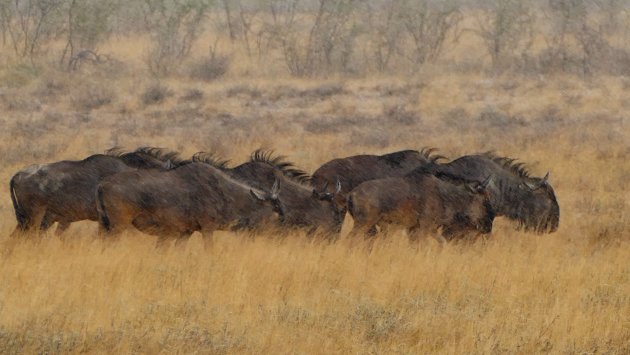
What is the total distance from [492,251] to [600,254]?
43.8 inches

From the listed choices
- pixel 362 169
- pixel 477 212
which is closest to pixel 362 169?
pixel 362 169

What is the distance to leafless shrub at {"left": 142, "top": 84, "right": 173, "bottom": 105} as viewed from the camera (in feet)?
92.3

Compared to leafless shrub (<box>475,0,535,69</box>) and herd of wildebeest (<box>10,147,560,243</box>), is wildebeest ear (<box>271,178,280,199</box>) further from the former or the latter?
leafless shrub (<box>475,0,535,69</box>)

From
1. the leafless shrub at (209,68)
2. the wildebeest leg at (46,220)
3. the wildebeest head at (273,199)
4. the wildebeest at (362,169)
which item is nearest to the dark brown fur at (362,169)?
the wildebeest at (362,169)

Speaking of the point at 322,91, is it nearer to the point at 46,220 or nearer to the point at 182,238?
the point at 46,220

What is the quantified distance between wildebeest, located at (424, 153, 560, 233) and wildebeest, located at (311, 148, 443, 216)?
412mm

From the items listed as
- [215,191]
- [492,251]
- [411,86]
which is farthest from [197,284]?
[411,86]

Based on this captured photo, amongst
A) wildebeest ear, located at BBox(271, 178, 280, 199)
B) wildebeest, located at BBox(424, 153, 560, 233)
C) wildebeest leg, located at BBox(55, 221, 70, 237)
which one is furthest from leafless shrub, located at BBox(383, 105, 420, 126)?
wildebeest ear, located at BBox(271, 178, 280, 199)

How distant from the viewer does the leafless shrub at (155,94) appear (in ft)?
92.3

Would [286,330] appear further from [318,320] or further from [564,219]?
[564,219]

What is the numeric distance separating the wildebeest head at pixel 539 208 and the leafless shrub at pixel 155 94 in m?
16.0

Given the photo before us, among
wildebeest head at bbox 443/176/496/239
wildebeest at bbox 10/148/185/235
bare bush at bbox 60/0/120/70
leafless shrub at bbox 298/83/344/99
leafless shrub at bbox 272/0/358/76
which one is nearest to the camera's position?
wildebeest at bbox 10/148/185/235

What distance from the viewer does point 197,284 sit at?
9.84 meters

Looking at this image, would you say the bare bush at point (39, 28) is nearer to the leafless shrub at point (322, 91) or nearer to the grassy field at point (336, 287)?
the leafless shrub at point (322, 91)
